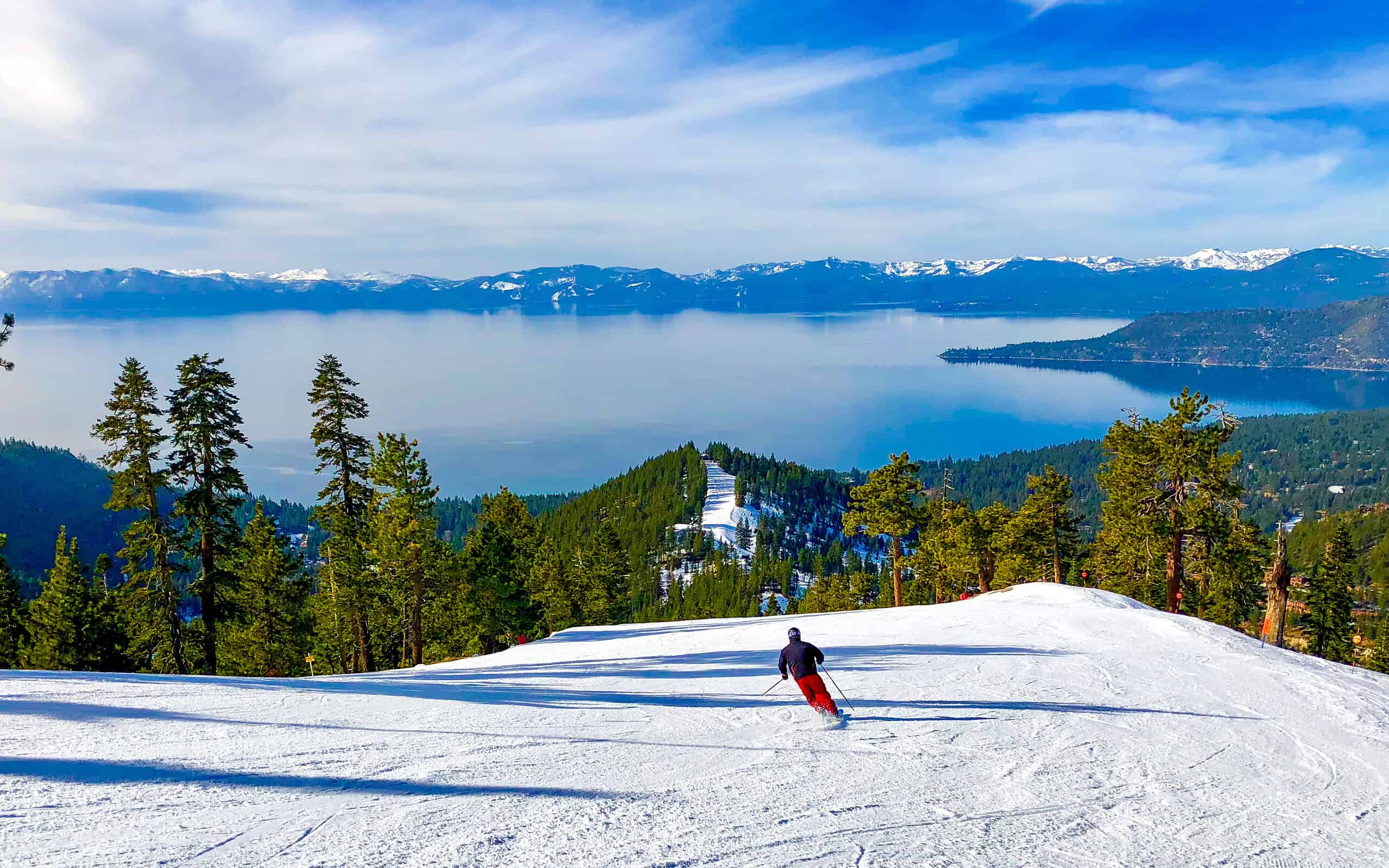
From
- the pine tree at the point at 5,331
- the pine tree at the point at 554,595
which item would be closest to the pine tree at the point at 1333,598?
the pine tree at the point at 554,595

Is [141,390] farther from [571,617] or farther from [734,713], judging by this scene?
[571,617]

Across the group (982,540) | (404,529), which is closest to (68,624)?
(404,529)

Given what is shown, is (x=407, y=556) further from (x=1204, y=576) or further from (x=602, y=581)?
(x=1204, y=576)

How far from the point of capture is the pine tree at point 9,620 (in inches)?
1367

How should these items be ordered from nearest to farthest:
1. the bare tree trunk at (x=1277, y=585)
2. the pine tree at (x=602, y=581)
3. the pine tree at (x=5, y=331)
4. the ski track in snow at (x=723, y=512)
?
the pine tree at (x=5, y=331) < the bare tree trunk at (x=1277, y=585) < the pine tree at (x=602, y=581) < the ski track in snow at (x=723, y=512)

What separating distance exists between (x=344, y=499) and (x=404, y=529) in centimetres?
539

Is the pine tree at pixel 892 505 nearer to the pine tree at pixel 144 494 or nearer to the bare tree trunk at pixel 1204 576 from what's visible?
the bare tree trunk at pixel 1204 576

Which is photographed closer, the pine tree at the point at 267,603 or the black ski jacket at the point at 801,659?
the black ski jacket at the point at 801,659

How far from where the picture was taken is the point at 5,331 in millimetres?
15695

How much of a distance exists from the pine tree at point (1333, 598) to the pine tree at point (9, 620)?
7329 centimetres

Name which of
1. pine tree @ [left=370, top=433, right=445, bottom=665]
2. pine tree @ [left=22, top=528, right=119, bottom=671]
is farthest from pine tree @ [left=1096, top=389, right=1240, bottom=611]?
pine tree @ [left=22, top=528, right=119, bottom=671]

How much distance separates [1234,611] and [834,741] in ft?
146

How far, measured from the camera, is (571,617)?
143 feet

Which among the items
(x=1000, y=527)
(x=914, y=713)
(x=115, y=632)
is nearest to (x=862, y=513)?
(x=1000, y=527)
